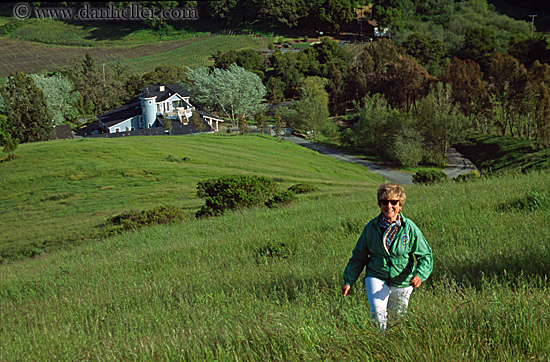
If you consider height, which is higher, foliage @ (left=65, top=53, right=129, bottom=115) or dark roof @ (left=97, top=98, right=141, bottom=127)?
foliage @ (left=65, top=53, right=129, bottom=115)

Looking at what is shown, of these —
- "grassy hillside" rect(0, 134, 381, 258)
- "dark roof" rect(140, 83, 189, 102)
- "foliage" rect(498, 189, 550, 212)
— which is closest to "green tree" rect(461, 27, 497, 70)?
Answer: "grassy hillside" rect(0, 134, 381, 258)

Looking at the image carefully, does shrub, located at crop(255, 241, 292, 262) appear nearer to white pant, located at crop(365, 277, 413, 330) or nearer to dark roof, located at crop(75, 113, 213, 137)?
white pant, located at crop(365, 277, 413, 330)

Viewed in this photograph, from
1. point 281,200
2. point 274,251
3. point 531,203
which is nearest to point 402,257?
point 274,251

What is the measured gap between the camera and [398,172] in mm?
59938

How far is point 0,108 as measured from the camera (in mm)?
79250

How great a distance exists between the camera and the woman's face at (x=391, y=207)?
4570 mm

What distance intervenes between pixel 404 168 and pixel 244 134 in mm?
24255

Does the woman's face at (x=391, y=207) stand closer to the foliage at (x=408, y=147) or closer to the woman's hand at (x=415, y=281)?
the woman's hand at (x=415, y=281)

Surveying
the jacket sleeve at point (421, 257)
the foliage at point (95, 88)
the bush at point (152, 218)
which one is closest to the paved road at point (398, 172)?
the bush at point (152, 218)

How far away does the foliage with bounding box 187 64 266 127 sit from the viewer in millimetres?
91125

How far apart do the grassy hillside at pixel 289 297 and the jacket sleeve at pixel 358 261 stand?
1.09 feet

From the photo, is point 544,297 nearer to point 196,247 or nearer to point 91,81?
point 196,247

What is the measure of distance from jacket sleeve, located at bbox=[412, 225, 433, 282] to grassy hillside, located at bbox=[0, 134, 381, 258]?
2072 cm

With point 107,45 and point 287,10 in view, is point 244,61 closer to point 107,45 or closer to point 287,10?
point 287,10
